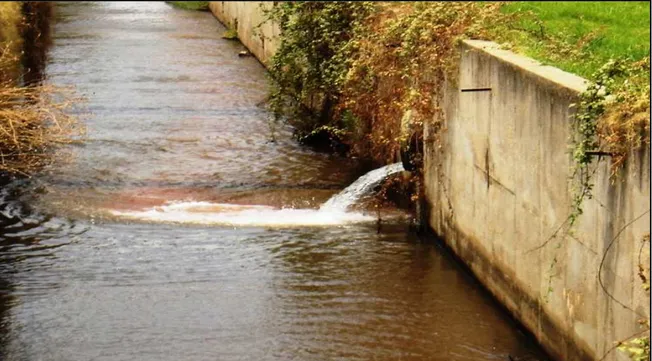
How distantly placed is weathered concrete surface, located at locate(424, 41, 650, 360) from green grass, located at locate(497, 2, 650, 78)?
0.43m

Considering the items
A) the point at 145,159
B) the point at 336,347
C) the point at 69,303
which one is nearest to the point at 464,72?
the point at 336,347

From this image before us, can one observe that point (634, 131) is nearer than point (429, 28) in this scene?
Yes

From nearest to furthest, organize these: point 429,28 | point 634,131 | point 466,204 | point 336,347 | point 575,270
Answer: point 634,131 → point 575,270 → point 336,347 → point 466,204 → point 429,28

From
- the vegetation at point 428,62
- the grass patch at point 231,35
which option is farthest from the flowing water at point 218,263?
the grass patch at point 231,35

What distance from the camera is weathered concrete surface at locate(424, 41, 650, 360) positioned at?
7.75 meters

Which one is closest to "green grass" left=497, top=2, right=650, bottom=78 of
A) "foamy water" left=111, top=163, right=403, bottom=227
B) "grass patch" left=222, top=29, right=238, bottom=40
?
"foamy water" left=111, top=163, right=403, bottom=227

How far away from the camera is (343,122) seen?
52.9 feet

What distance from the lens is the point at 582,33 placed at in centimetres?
1252

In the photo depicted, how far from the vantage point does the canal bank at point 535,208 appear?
774 centimetres

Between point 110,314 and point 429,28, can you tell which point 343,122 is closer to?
point 429,28

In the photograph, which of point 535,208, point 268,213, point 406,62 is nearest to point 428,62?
point 406,62

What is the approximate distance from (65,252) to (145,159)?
465 centimetres

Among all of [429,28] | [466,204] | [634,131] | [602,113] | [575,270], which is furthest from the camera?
[429,28]

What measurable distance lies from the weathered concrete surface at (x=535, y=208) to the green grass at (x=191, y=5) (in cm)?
2627
